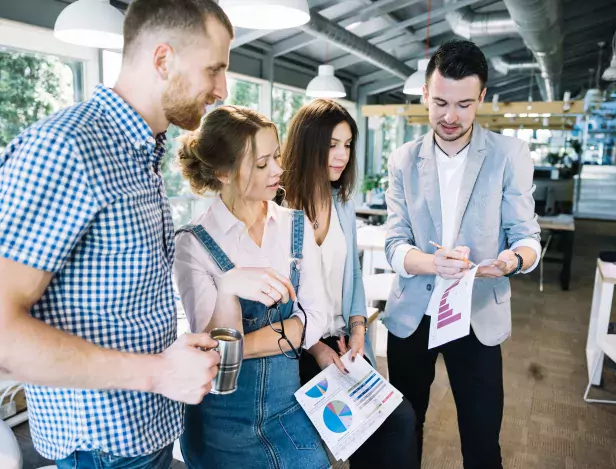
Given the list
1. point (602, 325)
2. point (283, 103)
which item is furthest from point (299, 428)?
point (283, 103)

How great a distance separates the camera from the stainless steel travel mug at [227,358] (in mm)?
1099

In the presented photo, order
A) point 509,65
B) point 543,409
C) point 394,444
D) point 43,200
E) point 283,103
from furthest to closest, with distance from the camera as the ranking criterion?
point 509,65
point 283,103
point 543,409
point 394,444
point 43,200

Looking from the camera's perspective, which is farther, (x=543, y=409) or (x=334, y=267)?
(x=543, y=409)

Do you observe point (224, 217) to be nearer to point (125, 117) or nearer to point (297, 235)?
point (297, 235)

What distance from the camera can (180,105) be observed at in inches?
39.9

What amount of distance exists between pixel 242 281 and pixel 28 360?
1.64 feet

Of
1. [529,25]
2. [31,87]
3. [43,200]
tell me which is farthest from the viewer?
[529,25]

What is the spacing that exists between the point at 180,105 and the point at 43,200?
0.33 m

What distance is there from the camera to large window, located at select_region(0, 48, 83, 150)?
3.84 meters

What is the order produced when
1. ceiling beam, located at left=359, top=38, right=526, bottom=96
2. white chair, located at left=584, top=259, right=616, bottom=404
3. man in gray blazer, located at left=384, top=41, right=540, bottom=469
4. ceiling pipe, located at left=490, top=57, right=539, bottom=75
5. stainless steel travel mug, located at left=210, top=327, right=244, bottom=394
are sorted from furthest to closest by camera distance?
1. ceiling pipe, located at left=490, top=57, right=539, bottom=75
2. ceiling beam, located at left=359, top=38, right=526, bottom=96
3. white chair, located at left=584, top=259, right=616, bottom=404
4. man in gray blazer, located at left=384, top=41, right=540, bottom=469
5. stainless steel travel mug, located at left=210, top=327, right=244, bottom=394

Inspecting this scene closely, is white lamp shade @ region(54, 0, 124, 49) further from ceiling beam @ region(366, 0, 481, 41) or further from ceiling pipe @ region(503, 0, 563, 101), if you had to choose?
ceiling beam @ region(366, 0, 481, 41)

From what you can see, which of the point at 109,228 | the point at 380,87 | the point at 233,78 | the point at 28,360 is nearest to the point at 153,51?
the point at 109,228

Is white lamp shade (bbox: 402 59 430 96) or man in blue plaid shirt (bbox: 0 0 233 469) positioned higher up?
white lamp shade (bbox: 402 59 430 96)

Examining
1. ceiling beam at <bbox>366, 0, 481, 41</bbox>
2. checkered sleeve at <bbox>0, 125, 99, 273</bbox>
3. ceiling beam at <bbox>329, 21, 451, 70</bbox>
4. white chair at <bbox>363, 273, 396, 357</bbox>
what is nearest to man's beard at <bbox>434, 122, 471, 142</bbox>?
checkered sleeve at <bbox>0, 125, 99, 273</bbox>
